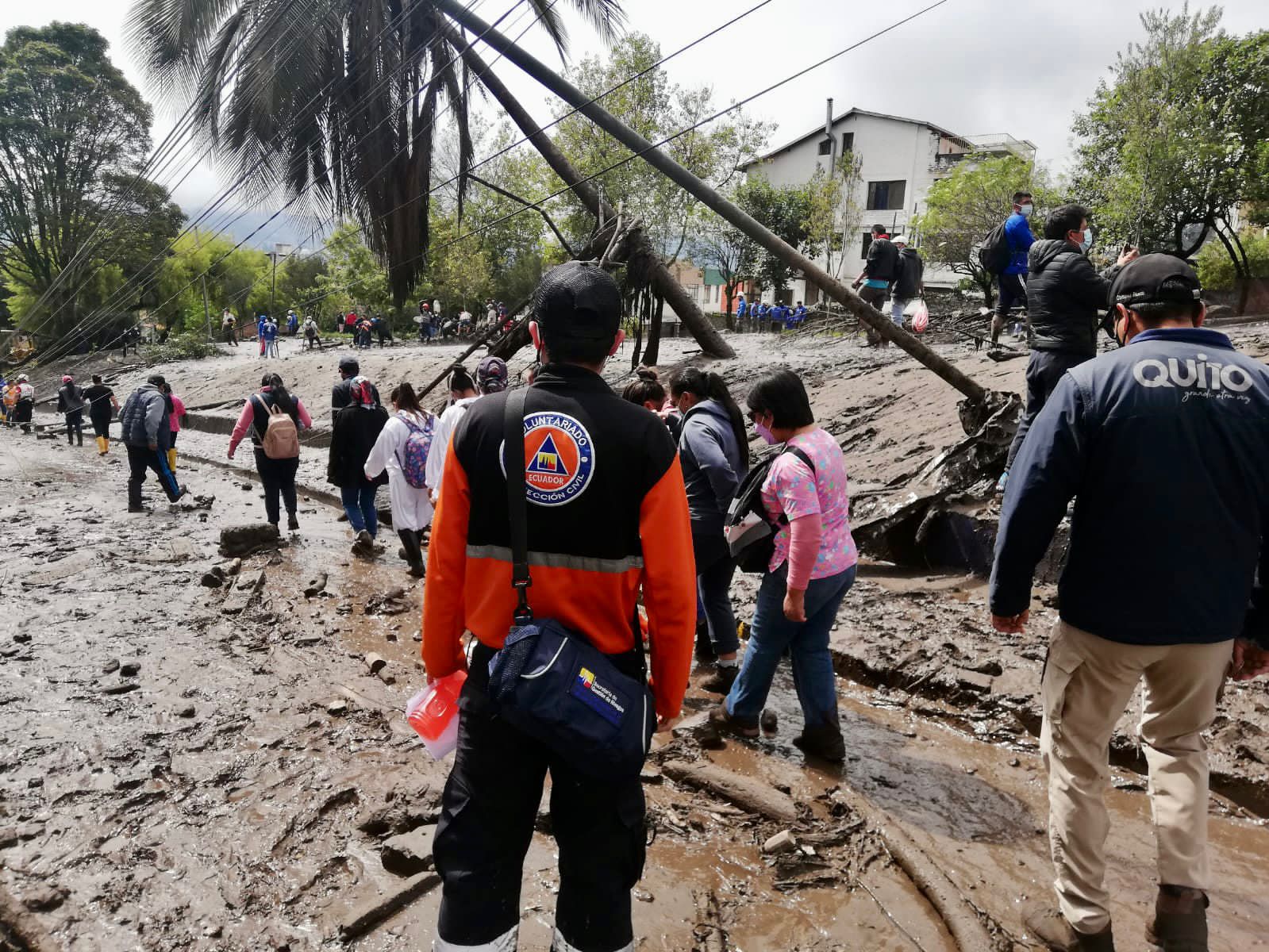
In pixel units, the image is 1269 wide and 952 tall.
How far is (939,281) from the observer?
126 feet

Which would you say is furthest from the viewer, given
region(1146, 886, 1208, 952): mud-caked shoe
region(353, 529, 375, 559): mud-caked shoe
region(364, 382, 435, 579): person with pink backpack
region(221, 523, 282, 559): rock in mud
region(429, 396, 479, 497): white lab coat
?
region(353, 529, 375, 559): mud-caked shoe

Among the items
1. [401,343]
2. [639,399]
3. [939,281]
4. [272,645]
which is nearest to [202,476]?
[272,645]

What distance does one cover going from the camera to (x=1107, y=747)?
2.27 metres

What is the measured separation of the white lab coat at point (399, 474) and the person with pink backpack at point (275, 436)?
1.54 metres

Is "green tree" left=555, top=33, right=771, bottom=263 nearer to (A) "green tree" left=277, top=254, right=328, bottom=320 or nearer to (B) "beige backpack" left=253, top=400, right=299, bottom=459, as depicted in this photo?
(B) "beige backpack" left=253, top=400, right=299, bottom=459

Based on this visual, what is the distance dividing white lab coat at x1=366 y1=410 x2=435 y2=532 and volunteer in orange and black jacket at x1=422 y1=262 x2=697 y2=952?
495cm

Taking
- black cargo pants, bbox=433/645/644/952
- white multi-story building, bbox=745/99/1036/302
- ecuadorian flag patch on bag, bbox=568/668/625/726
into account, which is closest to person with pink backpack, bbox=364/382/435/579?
black cargo pants, bbox=433/645/644/952

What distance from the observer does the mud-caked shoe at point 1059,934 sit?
7.45 feet

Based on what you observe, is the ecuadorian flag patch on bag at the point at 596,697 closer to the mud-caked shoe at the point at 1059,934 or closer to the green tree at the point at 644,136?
the mud-caked shoe at the point at 1059,934

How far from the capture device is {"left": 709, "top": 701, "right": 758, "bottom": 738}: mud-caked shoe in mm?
3865

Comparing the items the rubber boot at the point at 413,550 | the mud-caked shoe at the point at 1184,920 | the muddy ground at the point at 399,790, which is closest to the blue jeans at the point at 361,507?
the rubber boot at the point at 413,550

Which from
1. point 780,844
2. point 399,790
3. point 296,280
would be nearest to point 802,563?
point 780,844

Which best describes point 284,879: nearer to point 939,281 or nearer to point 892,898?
point 892,898

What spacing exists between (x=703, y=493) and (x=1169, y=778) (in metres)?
2.47
